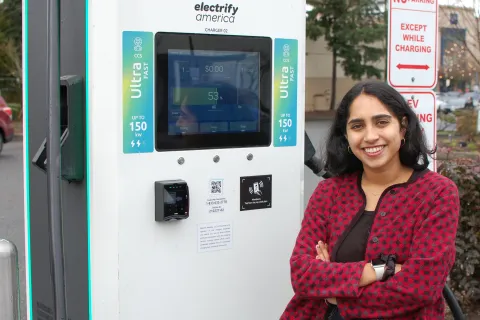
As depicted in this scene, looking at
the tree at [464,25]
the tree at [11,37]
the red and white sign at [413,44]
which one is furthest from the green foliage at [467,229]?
the tree at [11,37]

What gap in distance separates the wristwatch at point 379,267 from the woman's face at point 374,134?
1.16 feet

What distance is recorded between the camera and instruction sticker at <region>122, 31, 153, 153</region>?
2.79 metres

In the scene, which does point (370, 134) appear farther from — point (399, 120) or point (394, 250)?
point (394, 250)

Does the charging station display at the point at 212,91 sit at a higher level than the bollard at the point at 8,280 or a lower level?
higher

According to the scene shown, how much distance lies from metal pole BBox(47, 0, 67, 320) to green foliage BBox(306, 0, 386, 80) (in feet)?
99.8

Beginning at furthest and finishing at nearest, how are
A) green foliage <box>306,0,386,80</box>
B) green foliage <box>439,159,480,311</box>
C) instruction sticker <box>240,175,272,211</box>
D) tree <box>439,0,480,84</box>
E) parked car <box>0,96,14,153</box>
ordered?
green foliage <box>306,0,386,80</box>
parked car <box>0,96,14,153</box>
tree <box>439,0,480,84</box>
green foliage <box>439,159,480,311</box>
instruction sticker <box>240,175,272,211</box>

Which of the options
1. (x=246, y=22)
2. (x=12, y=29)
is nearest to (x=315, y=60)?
(x=12, y=29)

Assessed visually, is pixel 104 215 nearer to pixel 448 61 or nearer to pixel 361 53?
pixel 448 61

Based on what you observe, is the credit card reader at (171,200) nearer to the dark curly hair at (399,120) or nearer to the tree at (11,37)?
the dark curly hair at (399,120)

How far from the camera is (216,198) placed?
311 centimetres

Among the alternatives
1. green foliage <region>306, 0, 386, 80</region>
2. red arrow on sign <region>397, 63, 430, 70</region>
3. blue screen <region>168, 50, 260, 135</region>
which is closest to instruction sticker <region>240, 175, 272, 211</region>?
blue screen <region>168, 50, 260, 135</region>

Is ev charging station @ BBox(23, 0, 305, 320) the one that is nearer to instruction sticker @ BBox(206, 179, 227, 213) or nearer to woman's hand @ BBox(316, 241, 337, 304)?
instruction sticker @ BBox(206, 179, 227, 213)

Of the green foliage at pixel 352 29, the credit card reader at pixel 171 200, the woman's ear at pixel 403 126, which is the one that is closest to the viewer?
the woman's ear at pixel 403 126

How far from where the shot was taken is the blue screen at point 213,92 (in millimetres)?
2963
